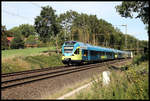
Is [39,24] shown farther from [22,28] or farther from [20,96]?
[22,28]

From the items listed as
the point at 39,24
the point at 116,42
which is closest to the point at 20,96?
the point at 39,24

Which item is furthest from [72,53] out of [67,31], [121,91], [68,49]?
[67,31]

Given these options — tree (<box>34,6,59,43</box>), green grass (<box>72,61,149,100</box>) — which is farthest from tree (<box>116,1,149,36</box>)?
tree (<box>34,6,59,43</box>)

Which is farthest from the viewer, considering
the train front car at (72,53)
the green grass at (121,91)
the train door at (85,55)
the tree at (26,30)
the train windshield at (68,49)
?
the tree at (26,30)

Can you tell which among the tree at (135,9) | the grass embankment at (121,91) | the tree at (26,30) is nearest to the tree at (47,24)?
the tree at (135,9)

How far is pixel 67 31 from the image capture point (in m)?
61.9

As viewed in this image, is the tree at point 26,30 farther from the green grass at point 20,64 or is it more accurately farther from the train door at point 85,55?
the train door at point 85,55

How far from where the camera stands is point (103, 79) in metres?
8.62

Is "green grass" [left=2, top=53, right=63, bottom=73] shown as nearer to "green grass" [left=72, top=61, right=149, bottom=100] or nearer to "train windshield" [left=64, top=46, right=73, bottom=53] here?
"train windshield" [left=64, top=46, right=73, bottom=53]

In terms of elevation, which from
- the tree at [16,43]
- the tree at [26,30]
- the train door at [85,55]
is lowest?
the train door at [85,55]

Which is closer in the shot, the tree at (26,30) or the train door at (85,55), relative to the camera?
the train door at (85,55)

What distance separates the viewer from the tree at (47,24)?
3878cm

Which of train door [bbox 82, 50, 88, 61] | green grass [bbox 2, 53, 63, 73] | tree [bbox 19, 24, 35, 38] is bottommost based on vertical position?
green grass [bbox 2, 53, 63, 73]

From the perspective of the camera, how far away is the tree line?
38.9m
